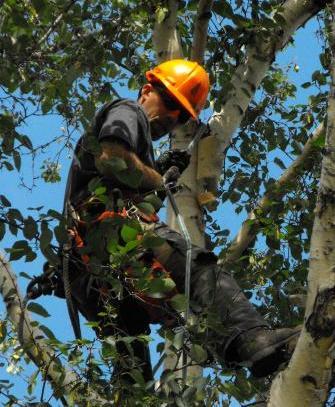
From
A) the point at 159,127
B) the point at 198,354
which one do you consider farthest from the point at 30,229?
the point at 159,127

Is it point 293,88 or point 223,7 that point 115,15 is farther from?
point 293,88

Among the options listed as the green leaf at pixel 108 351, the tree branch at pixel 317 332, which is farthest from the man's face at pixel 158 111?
the tree branch at pixel 317 332

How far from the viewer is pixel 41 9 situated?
11.1 ft

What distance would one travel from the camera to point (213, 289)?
3.25m

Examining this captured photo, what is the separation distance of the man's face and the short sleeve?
39 cm

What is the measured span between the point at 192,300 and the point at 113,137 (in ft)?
2.24

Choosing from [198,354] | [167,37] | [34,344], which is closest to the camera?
[198,354]

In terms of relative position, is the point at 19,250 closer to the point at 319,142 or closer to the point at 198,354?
the point at 198,354

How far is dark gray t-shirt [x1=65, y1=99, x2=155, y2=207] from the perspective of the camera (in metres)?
3.50

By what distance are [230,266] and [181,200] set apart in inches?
23.6

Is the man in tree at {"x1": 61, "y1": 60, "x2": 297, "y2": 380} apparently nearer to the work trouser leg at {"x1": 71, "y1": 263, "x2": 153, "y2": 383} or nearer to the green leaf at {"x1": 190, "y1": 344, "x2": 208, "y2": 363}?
the work trouser leg at {"x1": 71, "y1": 263, "x2": 153, "y2": 383}

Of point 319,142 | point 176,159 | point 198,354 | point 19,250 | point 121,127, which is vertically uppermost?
point 319,142

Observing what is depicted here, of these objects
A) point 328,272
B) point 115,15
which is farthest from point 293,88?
point 328,272

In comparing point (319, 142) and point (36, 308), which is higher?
point (319, 142)
